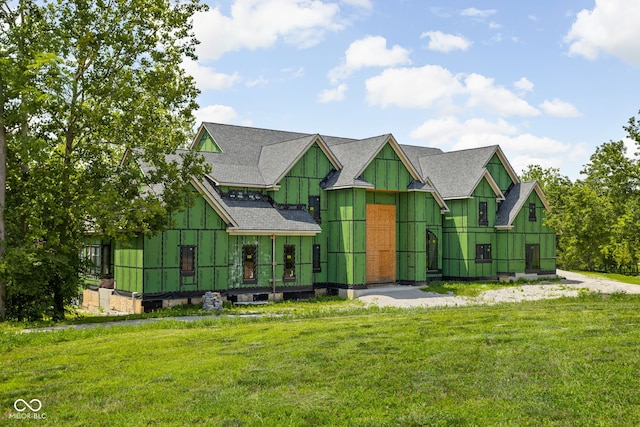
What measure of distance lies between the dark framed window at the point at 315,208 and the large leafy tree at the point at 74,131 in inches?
438

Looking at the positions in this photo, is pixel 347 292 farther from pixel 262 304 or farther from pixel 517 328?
pixel 517 328

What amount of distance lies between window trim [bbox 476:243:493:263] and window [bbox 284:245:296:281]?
1495 cm

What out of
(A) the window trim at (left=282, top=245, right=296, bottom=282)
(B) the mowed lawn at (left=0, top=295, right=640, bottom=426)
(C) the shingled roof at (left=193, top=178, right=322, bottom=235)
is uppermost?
(C) the shingled roof at (left=193, top=178, right=322, bottom=235)

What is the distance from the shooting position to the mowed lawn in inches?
358

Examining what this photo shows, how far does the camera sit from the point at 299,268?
32.9 meters

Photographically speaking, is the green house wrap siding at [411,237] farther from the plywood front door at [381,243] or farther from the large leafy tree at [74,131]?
the large leafy tree at [74,131]

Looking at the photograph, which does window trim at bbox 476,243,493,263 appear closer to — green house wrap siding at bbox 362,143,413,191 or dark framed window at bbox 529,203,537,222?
dark framed window at bbox 529,203,537,222

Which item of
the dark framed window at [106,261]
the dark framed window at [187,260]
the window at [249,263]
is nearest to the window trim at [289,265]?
the window at [249,263]

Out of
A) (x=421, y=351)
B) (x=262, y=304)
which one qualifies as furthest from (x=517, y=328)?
(x=262, y=304)

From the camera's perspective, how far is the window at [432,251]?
41406mm

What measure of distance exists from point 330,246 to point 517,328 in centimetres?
2049

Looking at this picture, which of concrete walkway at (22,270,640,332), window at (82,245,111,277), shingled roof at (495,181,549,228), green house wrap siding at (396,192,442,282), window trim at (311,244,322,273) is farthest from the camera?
shingled roof at (495,181,549,228)

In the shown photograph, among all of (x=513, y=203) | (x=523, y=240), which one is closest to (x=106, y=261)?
(x=513, y=203)

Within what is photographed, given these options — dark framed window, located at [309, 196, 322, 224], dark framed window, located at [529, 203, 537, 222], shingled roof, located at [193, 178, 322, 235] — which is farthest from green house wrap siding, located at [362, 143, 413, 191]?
dark framed window, located at [529, 203, 537, 222]
